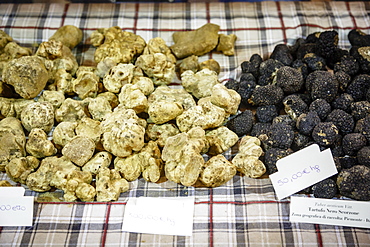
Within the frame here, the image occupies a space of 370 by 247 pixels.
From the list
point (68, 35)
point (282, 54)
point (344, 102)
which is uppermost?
point (68, 35)

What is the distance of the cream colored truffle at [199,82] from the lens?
179cm

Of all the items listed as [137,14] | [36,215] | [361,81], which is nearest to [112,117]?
[36,215]

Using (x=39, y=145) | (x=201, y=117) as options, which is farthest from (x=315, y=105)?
(x=39, y=145)

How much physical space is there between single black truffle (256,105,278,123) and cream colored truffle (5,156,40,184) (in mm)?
1027

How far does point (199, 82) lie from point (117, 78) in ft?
1.31

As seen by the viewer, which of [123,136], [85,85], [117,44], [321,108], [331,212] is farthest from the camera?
[117,44]

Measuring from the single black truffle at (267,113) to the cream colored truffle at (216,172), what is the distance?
0.32 m

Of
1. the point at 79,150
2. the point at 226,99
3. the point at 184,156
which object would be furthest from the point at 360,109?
the point at 79,150

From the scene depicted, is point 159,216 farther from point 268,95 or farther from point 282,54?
point 282,54

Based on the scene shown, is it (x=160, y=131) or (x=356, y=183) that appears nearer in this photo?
(x=356, y=183)

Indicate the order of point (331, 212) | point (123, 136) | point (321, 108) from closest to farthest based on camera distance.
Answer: point (331, 212) → point (123, 136) → point (321, 108)

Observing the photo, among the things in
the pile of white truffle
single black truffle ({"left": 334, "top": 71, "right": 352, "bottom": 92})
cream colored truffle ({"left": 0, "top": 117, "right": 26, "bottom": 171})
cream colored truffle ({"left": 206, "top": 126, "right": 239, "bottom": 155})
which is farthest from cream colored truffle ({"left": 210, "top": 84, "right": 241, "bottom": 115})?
cream colored truffle ({"left": 0, "top": 117, "right": 26, "bottom": 171})

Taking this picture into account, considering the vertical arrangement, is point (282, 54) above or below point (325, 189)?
above

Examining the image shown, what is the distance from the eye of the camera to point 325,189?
4.62 feet
